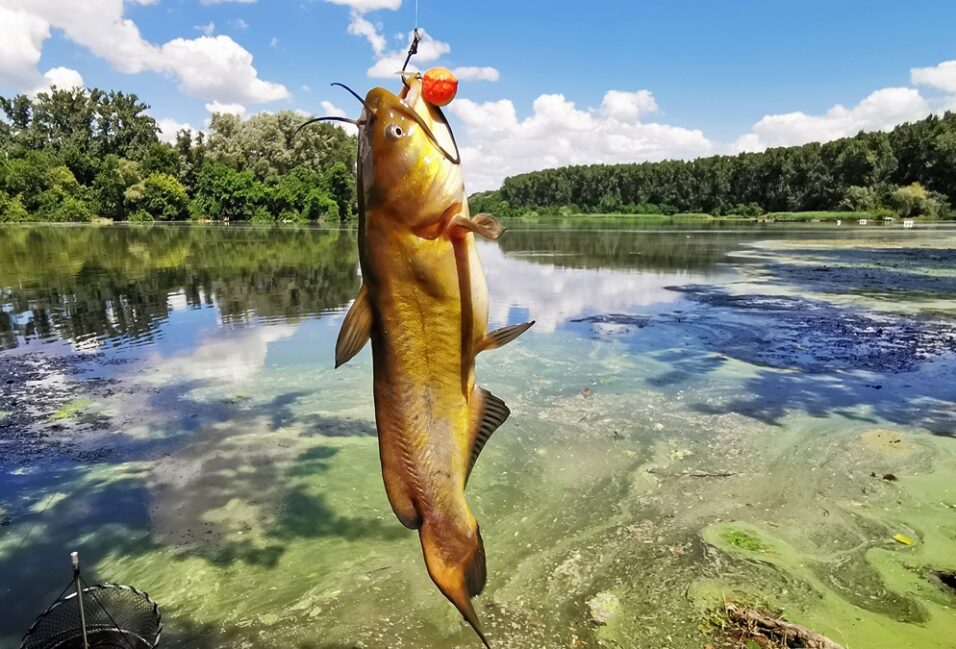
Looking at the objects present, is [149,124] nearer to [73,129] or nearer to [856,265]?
[73,129]

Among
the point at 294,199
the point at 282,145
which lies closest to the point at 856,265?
the point at 294,199

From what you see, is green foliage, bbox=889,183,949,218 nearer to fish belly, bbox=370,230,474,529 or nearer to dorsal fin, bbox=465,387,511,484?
dorsal fin, bbox=465,387,511,484

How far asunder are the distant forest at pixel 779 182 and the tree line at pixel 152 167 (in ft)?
81.5

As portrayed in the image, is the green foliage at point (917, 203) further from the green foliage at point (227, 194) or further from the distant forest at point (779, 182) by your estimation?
the green foliage at point (227, 194)

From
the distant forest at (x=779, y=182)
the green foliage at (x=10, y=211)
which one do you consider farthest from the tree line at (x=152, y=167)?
the distant forest at (x=779, y=182)

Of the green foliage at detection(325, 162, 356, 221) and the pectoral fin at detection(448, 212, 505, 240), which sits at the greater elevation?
the green foliage at detection(325, 162, 356, 221)

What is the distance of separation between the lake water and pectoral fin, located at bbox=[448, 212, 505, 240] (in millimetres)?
3944

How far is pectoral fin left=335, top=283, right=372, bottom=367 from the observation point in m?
1.70

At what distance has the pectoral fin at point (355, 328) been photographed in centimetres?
170

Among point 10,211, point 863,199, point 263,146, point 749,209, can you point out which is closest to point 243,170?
point 263,146

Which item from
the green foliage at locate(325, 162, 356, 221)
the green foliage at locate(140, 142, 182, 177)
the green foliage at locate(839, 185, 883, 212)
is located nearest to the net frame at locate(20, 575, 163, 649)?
the green foliage at locate(325, 162, 356, 221)

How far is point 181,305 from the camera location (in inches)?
733

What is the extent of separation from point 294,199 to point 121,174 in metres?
21.4

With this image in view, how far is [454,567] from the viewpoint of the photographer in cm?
179
